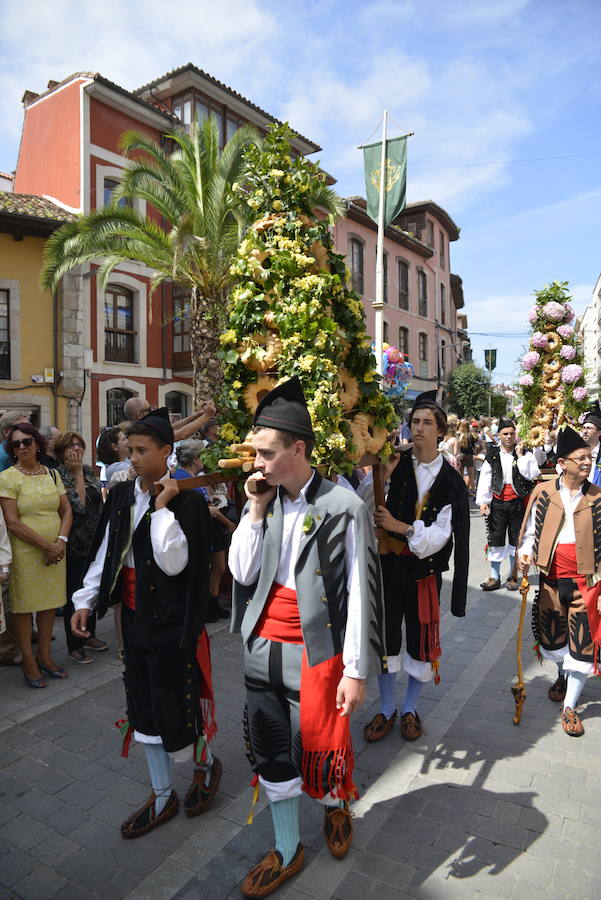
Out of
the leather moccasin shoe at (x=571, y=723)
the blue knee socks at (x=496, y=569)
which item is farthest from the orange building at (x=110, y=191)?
the leather moccasin shoe at (x=571, y=723)

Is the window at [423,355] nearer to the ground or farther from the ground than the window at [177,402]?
farther from the ground

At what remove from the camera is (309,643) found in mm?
2580

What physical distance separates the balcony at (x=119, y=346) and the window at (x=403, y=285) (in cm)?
1727

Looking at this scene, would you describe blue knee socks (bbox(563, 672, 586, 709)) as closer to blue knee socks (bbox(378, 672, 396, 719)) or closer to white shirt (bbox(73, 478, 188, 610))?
blue knee socks (bbox(378, 672, 396, 719))

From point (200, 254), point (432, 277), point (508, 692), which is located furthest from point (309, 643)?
point (432, 277)

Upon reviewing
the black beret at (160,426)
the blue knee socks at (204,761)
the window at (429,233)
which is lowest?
the blue knee socks at (204,761)

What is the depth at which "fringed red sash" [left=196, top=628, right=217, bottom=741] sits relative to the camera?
3.22 metres

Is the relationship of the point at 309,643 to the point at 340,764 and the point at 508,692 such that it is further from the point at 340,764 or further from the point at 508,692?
the point at 508,692

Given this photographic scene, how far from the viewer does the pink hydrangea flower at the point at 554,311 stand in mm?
7762

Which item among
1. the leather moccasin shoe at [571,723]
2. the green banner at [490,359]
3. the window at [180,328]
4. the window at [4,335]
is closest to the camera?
the leather moccasin shoe at [571,723]

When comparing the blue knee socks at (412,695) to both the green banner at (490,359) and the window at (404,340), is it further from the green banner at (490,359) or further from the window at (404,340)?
the green banner at (490,359)

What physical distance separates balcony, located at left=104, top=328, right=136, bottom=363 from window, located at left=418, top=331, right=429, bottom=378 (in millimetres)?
18656

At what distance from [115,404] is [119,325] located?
7.92ft

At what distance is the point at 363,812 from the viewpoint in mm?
3227
